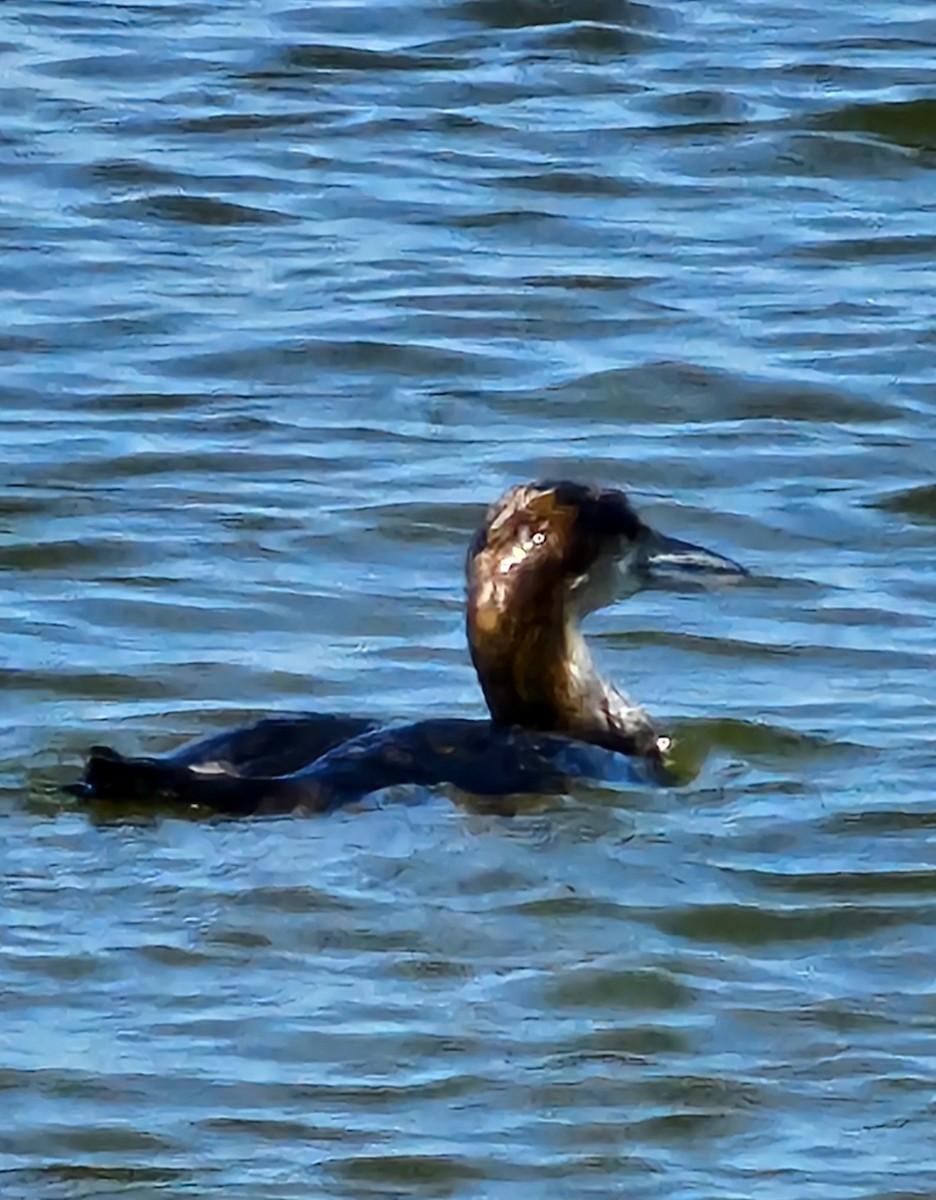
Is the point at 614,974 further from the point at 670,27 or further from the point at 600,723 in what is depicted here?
the point at 670,27

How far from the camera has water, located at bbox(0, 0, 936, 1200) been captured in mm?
7586

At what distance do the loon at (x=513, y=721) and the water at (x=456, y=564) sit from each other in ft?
0.31

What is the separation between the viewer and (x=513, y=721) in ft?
31.9

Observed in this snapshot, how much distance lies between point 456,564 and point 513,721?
50.9 inches

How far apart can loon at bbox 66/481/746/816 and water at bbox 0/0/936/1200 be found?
0.31 ft

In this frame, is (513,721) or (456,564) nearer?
(513,721)

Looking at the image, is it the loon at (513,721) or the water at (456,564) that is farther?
the loon at (513,721)

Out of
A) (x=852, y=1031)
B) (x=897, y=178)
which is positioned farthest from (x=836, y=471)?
(x=852, y=1031)

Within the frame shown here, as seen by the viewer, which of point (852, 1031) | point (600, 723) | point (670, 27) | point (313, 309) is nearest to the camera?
point (852, 1031)

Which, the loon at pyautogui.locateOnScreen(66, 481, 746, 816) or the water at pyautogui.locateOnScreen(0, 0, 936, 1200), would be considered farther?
the loon at pyautogui.locateOnScreen(66, 481, 746, 816)

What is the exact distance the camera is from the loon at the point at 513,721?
889cm

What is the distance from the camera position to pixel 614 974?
8.18m

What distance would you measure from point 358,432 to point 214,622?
1.67m

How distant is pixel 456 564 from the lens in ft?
35.9
